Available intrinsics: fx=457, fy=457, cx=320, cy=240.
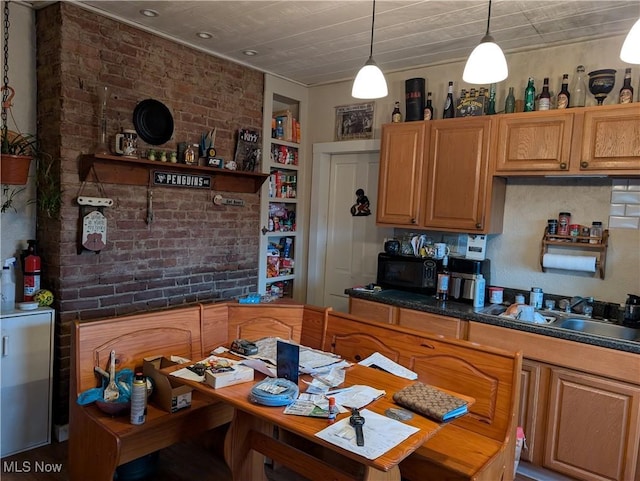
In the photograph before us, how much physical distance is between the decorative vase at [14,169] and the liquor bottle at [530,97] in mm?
3151

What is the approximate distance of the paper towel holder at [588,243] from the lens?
2.94 m

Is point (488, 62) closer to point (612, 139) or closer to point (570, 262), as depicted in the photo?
point (612, 139)

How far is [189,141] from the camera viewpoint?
11.6 ft

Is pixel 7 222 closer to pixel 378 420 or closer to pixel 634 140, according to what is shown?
pixel 378 420

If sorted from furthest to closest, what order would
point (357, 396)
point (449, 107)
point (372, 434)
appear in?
point (449, 107) < point (357, 396) < point (372, 434)

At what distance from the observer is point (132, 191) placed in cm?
319

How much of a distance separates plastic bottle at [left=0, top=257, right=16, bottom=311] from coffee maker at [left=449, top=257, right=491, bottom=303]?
2.88 meters

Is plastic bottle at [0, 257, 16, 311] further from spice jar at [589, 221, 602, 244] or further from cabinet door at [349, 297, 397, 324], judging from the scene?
spice jar at [589, 221, 602, 244]

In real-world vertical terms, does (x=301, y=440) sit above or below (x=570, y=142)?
below

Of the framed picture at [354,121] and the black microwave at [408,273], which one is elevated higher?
the framed picture at [354,121]

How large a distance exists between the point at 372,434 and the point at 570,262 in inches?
85.4

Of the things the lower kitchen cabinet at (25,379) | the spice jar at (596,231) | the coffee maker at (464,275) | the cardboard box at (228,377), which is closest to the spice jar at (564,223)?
the spice jar at (596,231)

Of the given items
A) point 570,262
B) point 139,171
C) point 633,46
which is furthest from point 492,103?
point 139,171

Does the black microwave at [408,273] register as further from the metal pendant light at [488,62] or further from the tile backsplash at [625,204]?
the metal pendant light at [488,62]
